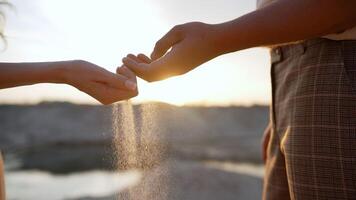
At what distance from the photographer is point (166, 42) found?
144cm

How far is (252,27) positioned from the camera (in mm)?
1315

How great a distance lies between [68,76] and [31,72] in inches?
7.0

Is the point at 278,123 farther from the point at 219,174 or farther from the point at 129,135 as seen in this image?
the point at 219,174

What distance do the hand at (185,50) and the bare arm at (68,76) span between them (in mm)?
547

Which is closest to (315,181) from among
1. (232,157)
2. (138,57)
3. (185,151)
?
(138,57)

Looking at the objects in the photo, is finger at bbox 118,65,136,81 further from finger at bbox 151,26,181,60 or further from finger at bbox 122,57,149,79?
finger at bbox 151,26,181,60

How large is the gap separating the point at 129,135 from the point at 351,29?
1.16m

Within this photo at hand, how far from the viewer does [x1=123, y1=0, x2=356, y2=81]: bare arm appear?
1287 millimetres

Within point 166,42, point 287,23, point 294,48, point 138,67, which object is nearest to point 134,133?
point 138,67

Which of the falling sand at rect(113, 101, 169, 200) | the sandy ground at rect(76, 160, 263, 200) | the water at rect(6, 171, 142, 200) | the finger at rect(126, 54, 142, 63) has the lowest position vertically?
the sandy ground at rect(76, 160, 263, 200)

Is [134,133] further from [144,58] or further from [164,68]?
[164,68]

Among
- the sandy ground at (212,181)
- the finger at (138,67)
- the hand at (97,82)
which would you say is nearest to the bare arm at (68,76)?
the hand at (97,82)

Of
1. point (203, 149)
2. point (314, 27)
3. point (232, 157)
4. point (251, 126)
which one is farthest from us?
point (251, 126)

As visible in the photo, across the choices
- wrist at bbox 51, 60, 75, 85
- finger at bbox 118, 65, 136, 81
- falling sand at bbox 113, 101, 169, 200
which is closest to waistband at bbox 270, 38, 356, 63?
finger at bbox 118, 65, 136, 81
